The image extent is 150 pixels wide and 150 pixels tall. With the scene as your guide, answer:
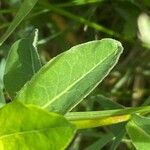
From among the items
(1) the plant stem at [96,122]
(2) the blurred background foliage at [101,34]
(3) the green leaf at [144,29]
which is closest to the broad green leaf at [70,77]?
(1) the plant stem at [96,122]

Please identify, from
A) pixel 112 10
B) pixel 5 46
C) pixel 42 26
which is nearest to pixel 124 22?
pixel 112 10

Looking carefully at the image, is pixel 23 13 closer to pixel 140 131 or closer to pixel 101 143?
pixel 140 131

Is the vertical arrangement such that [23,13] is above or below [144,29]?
above

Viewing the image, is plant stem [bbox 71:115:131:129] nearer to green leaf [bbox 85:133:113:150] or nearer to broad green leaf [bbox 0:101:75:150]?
broad green leaf [bbox 0:101:75:150]

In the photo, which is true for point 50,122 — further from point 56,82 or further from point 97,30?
point 97,30

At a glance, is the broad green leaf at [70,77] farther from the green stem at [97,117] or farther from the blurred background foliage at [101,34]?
the blurred background foliage at [101,34]

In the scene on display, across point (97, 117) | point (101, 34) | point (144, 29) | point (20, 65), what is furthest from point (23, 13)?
point (101, 34)

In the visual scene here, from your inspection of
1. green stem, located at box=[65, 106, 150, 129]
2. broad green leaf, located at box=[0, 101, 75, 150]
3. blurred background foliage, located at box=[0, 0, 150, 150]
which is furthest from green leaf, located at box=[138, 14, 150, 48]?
broad green leaf, located at box=[0, 101, 75, 150]
